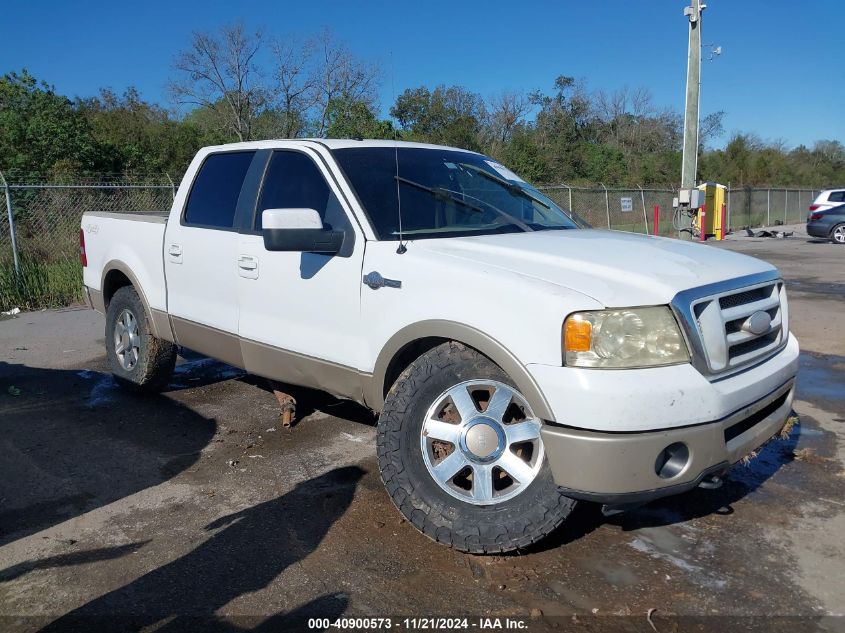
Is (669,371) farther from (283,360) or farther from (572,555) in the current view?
(283,360)

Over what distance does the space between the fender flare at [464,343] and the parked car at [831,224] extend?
22.3m

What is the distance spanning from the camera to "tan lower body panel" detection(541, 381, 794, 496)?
9.27 feet

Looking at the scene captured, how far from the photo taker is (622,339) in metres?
2.91

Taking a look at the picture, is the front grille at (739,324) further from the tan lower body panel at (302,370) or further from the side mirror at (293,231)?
the side mirror at (293,231)

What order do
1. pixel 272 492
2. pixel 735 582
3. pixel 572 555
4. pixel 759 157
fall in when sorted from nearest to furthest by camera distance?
pixel 735 582 < pixel 572 555 < pixel 272 492 < pixel 759 157

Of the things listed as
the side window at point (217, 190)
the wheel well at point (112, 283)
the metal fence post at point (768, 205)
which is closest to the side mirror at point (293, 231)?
the side window at point (217, 190)

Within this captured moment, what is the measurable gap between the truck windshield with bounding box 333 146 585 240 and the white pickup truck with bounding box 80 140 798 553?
0.01 m

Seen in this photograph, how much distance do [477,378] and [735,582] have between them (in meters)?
1.42

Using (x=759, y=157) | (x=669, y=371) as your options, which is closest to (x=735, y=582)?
(x=669, y=371)

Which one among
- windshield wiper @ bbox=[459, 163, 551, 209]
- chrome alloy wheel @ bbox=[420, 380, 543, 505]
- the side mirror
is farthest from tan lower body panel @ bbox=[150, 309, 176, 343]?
chrome alloy wheel @ bbox=[420, 380, 543, 505]

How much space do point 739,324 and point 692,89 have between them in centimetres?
1722

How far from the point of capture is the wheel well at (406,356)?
11.7 feet

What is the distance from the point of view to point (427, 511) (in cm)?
332

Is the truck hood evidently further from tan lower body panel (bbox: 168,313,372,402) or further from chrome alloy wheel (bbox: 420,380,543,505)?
tan lower body panel (bbox: 168,313,372,402)
